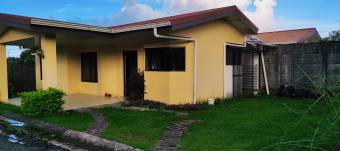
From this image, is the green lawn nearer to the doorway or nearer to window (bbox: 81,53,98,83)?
the doorway

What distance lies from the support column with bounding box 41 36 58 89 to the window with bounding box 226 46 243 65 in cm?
630

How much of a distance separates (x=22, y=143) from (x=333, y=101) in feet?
18.9

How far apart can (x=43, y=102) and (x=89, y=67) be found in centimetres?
617

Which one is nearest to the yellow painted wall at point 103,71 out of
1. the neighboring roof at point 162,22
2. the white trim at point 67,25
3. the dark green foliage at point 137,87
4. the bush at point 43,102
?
the dark green foliage at point 137,87

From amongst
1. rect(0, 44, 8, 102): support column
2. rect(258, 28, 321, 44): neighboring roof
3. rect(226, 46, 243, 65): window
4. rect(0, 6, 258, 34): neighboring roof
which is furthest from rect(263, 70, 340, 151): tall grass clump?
rect(258, 28, 321, 44): neighboring roof

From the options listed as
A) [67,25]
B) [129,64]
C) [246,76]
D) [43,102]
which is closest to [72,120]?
[43,102]

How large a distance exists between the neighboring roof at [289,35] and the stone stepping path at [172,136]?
19.5 m

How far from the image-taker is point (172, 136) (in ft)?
20.4

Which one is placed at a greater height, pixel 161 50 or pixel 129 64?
pixel 161 50

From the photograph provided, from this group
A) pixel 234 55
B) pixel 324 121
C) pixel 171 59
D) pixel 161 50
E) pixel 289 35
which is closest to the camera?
pixel 324 121

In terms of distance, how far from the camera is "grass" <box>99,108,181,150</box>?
19.4 feet

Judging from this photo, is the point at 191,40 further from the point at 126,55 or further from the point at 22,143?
the point at 22,143

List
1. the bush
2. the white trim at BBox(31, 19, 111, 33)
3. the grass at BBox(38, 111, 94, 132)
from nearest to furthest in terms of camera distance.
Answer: the grass at BBox(38, 111, 94, 132)
the white trim at BBox(31, 19, 111, 33)
the bush

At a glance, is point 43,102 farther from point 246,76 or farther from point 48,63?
point 246,76
